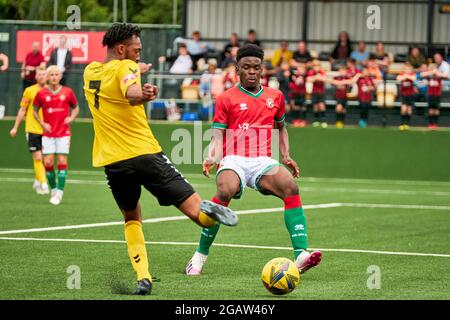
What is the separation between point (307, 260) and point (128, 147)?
7.23 feet

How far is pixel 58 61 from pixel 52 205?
10355 millimetres

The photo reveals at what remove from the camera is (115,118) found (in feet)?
34.1

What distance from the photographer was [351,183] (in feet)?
92.6

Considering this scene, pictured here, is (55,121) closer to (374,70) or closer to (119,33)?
(374,70)

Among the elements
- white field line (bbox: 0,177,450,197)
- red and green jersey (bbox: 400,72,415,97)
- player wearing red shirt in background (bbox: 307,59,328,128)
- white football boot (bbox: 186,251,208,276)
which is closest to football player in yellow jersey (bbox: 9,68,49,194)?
white field line (bbox: 0,177,450,197)

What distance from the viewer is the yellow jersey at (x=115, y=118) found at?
33.8 feet

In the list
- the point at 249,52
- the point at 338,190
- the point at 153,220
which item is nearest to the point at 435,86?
the point at 338,190

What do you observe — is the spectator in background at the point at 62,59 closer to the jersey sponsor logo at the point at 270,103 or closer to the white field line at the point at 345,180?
the white field line at the point at 345,180

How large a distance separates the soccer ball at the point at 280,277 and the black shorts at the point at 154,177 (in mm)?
1033

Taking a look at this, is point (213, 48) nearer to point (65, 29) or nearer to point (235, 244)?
point (65, 29)

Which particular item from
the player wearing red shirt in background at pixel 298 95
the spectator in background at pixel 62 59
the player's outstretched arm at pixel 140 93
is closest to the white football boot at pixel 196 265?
the player's outstretched arm at pixel 140 93

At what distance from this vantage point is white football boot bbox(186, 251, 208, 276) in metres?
12.0
